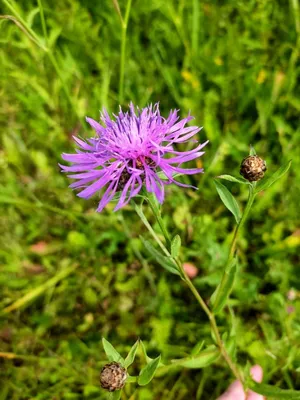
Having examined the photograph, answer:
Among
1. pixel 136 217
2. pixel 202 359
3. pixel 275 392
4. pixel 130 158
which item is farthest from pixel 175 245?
pixel 136 217

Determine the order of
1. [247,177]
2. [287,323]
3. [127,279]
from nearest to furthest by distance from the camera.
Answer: [247,177] → [287,323] → [127,279]

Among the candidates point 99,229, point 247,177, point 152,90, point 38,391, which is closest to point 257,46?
point 152,90

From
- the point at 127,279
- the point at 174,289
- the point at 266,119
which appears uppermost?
the point at 266,119

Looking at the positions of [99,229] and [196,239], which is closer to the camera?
[196,239]

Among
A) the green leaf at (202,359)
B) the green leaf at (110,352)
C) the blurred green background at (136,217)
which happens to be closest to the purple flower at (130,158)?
the green leaf at (110,352)

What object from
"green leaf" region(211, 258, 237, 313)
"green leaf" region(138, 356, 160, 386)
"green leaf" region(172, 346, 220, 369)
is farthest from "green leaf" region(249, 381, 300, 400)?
"green leaf" region(138, 356, 160, 386)

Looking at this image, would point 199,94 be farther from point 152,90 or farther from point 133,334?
point 133,334
